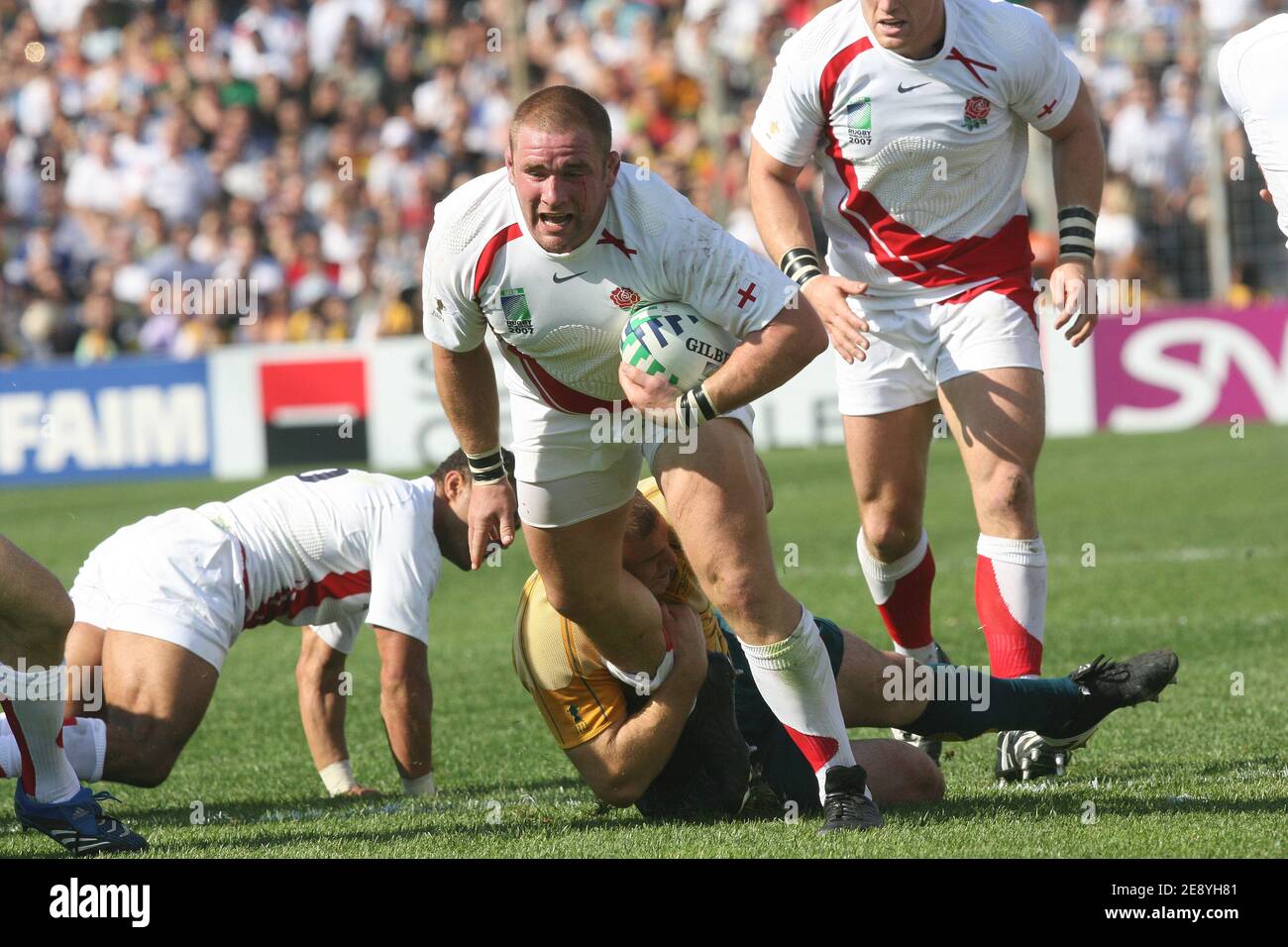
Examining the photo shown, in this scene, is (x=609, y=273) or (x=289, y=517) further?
(x=289, y=517)

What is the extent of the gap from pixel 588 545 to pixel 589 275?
0.77 m

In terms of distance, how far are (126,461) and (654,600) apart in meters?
14.1

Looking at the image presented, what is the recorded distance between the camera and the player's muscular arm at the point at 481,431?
198 inches

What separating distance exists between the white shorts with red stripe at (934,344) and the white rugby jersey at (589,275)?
1.31m

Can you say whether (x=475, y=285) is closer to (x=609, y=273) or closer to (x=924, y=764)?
(x=609, y=273)

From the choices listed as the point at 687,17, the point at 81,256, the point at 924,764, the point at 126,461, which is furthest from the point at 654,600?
the point at 81,256

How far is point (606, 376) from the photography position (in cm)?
479

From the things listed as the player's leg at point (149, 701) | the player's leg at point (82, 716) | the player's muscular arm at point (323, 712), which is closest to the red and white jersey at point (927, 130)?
the player's muscular arm at point (323, 712)

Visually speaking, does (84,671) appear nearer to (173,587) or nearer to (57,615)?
(173,587)

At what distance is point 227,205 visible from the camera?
21.0 metres
